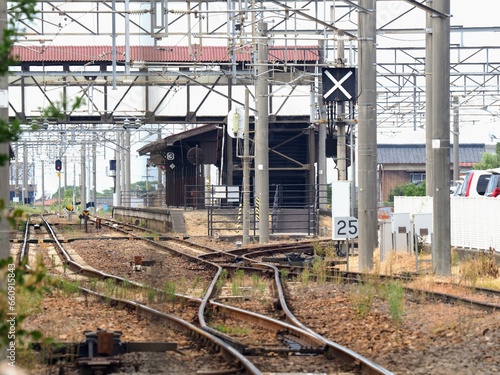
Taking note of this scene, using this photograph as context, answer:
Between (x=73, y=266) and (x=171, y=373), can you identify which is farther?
(x=73, y=266)

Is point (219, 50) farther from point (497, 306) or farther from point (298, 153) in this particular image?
point (497, 306)

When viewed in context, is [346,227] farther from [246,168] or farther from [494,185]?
[246,168]

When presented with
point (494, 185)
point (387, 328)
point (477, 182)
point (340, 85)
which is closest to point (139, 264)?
point (340, 85)

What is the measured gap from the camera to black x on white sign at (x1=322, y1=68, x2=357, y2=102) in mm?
21828

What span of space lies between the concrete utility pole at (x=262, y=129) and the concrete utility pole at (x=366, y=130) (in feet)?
33.1

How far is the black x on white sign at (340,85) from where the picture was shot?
21.8m

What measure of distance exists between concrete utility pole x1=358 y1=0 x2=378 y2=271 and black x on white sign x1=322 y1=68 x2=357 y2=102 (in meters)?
0.94

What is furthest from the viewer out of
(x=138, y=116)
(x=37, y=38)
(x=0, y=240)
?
(x=138, y=116)

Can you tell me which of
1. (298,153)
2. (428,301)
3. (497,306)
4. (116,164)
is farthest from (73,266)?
(116,164)

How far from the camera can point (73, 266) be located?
74.9 feet

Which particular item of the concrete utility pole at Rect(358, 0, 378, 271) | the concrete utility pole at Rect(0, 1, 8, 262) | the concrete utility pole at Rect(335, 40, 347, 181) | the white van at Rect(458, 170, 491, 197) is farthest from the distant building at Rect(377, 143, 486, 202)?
the concrete utility pole at Rect(0, 1, 8, 262)

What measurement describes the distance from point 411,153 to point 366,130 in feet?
298

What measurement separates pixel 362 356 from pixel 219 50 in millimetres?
39427

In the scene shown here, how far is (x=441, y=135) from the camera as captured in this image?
64.8 ft
